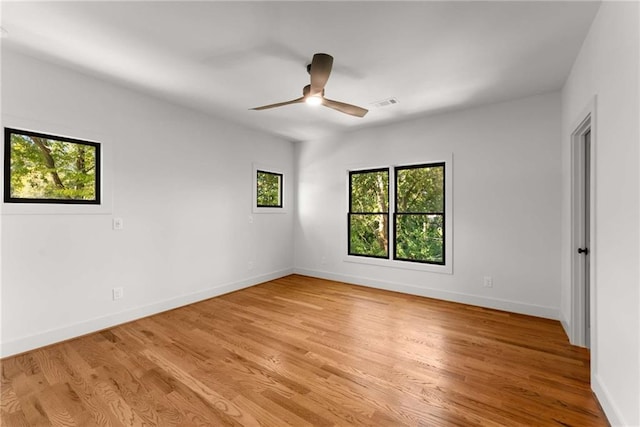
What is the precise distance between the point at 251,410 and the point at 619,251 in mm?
2425

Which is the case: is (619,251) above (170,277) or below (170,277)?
above

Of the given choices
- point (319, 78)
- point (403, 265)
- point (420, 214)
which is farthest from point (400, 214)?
point (319, 78)

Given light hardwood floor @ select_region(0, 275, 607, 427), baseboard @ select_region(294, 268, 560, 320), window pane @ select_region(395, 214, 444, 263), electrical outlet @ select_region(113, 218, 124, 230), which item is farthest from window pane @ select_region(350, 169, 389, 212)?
electrical outlet @ select_region(113, 218, 124, 230)

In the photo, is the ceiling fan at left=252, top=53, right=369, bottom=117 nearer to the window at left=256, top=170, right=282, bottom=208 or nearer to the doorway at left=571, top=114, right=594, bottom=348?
the doorway at left=571, top=114, right=594, bottom=348

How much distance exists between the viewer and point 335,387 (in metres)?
2.08

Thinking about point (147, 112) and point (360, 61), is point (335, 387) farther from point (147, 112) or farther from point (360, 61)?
point (147, 112)

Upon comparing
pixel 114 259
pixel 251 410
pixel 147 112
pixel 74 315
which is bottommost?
pixel 251 410

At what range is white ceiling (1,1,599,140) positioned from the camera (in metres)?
2.00

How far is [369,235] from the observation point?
4.95 meters

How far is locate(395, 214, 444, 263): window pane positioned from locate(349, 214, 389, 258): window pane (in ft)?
0.81

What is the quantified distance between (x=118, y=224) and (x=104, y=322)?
1.08 metres

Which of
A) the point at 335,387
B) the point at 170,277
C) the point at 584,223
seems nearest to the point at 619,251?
the point at 584,223

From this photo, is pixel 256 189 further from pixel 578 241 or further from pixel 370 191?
pixel 578 241

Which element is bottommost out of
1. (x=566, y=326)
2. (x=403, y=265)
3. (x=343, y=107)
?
(x=566, y=326)
